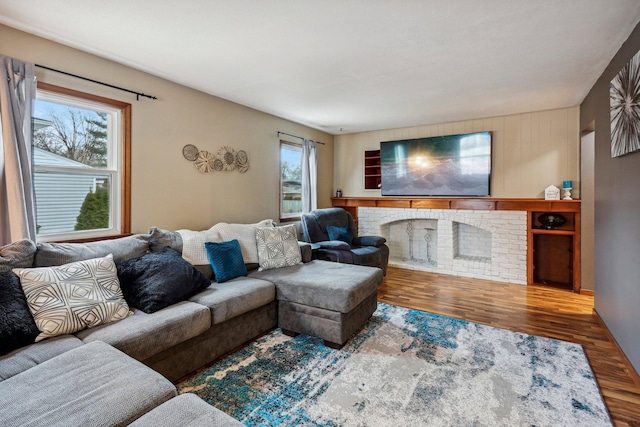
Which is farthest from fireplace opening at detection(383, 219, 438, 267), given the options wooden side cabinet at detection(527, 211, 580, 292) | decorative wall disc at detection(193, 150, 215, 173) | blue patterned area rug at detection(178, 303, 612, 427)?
decorative wall disc at detection(193, 150, 215, 173)

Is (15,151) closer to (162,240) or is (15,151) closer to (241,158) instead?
(162,240)

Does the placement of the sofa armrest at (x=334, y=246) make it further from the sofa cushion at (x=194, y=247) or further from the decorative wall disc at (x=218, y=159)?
the sofa cushion at (x=194, y=247)

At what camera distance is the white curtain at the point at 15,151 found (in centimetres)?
221

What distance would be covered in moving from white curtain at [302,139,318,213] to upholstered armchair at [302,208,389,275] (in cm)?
53

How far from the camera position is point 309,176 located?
5480mm

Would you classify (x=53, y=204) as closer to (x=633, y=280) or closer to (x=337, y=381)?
(x=337, y=381)

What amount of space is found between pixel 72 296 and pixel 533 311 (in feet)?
13.9

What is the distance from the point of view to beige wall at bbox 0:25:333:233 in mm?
2605

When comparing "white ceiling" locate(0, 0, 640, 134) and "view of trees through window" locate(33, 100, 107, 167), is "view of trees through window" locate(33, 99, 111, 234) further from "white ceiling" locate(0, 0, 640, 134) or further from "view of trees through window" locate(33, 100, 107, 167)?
"white ceiling" locate(0, 0, 640, 134)

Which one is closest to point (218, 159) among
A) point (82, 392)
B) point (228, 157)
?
point (228, 157)

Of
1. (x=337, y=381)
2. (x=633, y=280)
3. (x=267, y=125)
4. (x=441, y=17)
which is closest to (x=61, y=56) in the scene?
(x=267, y=125)

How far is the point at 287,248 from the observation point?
3.45 meters

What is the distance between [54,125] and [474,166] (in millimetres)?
5200

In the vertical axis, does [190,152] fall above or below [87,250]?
above
